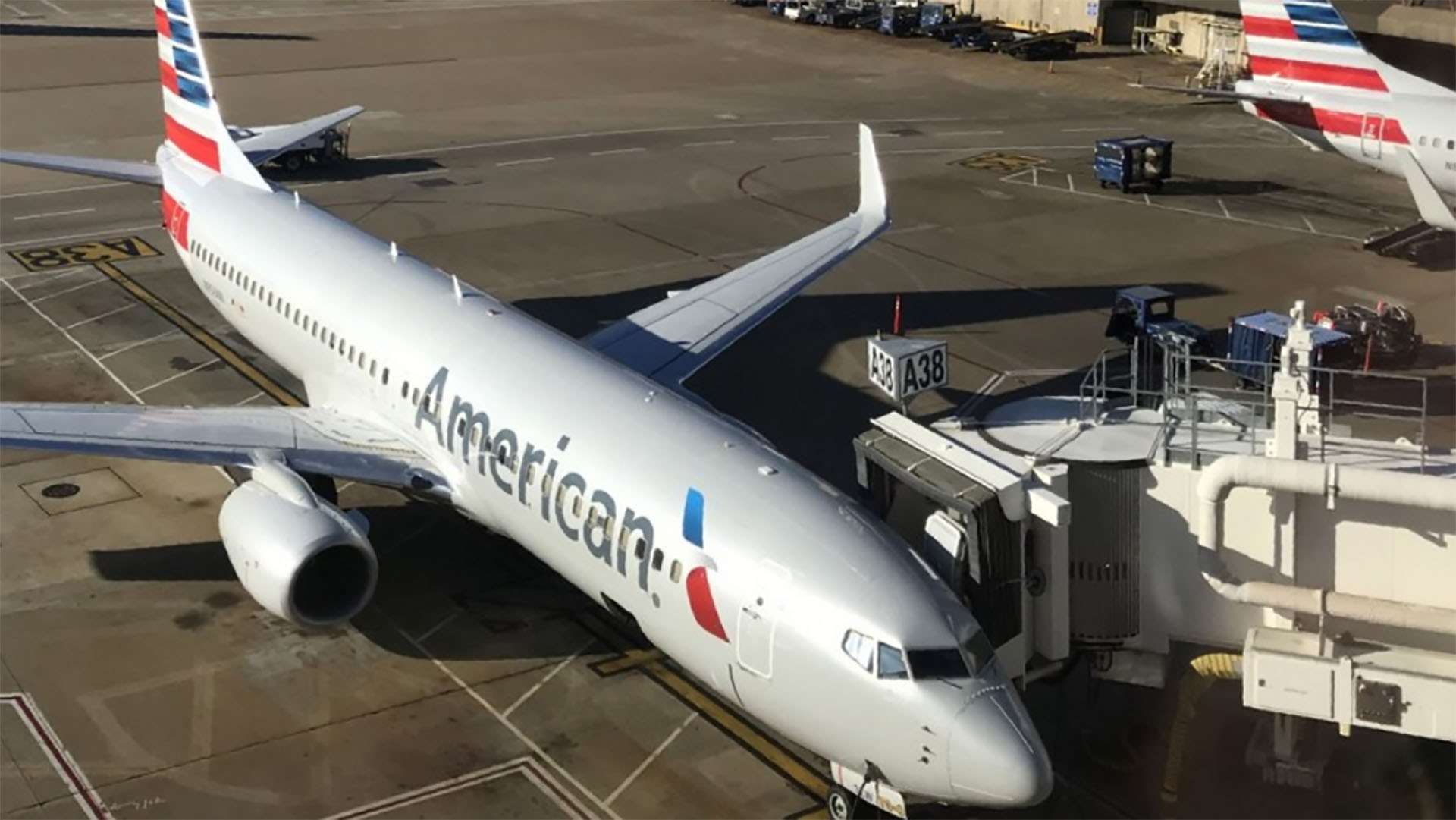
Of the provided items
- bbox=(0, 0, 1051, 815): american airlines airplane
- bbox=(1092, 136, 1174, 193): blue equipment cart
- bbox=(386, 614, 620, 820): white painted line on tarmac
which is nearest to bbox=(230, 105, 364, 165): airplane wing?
bbox=(0, 0, 1051, 815): american airlines airplane

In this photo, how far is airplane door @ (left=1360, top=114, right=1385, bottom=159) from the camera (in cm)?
5141

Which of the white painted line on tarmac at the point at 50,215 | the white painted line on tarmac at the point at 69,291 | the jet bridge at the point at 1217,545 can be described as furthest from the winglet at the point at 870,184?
the white painted line on tarmac at the point at 50,215

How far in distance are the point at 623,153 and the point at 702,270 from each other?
1862 cm

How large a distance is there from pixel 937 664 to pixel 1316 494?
4.99 meters

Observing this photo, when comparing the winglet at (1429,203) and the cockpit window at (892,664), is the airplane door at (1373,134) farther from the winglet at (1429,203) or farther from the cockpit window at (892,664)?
the cockpit window at (892,664)

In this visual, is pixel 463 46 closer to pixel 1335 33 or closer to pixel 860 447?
pixel 1335 33

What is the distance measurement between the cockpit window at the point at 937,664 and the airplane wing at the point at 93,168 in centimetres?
2795

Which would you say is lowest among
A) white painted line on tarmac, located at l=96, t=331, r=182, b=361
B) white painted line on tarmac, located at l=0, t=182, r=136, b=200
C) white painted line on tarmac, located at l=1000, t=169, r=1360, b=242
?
white painted line on tarmac, located at l=1000, t=169, r=1360, b=242

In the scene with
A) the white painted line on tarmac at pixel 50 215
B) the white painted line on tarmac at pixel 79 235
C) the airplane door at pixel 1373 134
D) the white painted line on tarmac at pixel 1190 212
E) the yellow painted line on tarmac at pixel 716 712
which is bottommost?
the yellow painted line on tarmac at pixel 716 712

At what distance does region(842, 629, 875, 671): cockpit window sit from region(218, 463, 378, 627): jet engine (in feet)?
30.7

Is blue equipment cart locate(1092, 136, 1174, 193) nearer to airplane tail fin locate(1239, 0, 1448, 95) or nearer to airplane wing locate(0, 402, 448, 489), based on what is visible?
airplane tail fin locate(1239, 0, 1448, 95)

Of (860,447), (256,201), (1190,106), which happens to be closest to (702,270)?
(256,201)

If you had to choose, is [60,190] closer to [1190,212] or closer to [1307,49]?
[1190,212]

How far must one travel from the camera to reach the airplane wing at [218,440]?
91.7 feet
